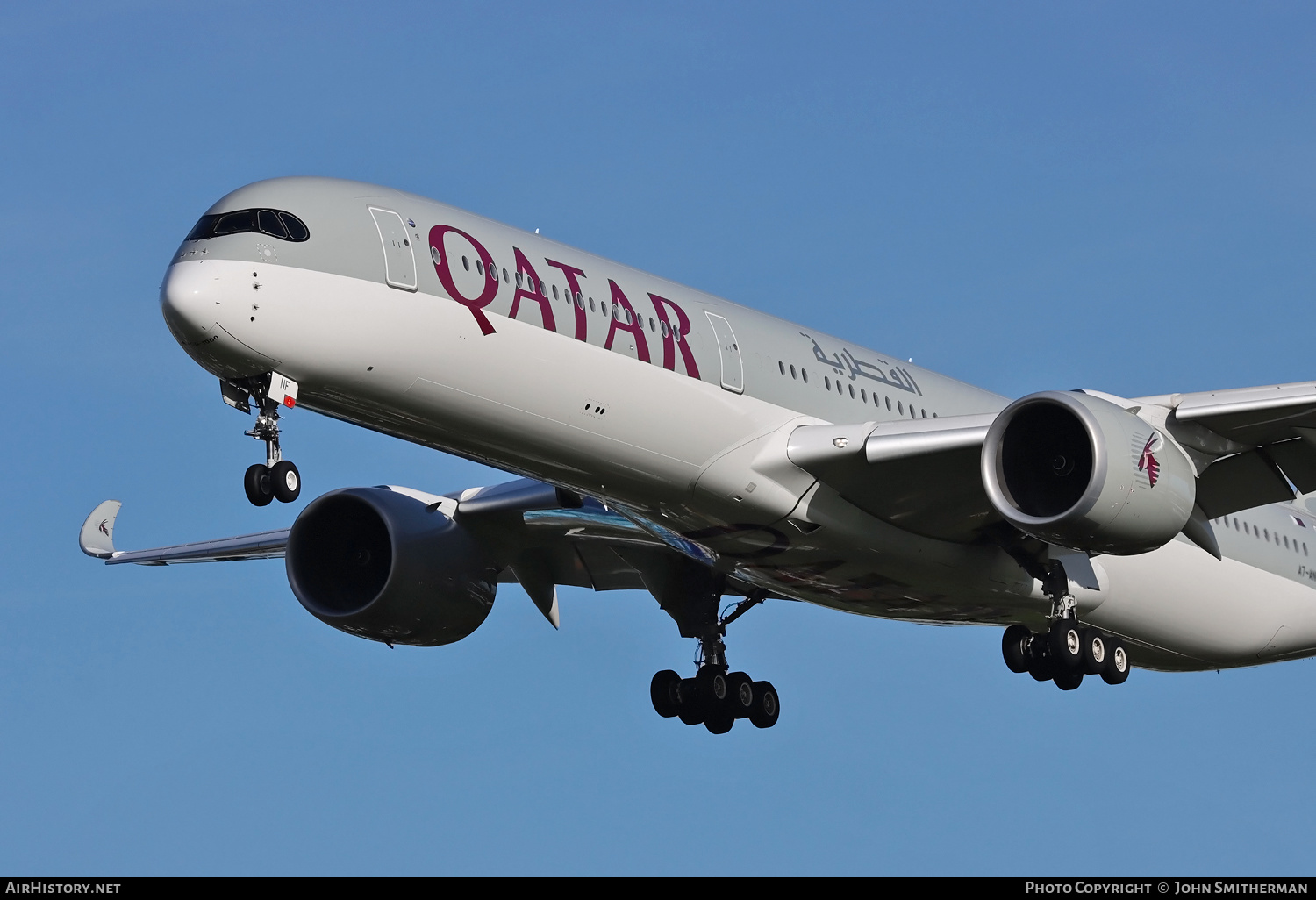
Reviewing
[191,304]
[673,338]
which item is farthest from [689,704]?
[191,304]

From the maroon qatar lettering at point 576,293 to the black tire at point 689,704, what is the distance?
9.47m

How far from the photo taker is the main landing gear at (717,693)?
104ft

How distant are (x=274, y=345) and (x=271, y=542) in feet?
39.6

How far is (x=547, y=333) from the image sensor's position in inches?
946

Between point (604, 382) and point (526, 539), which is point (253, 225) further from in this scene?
point (526, 539)

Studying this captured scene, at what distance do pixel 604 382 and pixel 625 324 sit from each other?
935mm

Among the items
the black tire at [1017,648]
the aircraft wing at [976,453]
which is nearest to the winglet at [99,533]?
the aircraft wing at [976,453]

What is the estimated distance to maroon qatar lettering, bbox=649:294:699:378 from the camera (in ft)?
82.7

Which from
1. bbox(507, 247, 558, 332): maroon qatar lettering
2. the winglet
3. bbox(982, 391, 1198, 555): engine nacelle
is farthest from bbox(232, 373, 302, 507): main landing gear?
the winglet

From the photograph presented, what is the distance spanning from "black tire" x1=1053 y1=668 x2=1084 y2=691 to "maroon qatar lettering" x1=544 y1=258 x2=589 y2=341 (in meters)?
9.51

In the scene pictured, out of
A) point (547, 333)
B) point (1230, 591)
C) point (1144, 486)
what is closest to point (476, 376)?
point (547, 333)

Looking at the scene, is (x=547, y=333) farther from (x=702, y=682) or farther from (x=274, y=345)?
(x=702, y=682)

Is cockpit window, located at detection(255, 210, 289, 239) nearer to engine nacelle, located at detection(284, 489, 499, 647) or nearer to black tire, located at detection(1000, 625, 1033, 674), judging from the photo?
engine nacelle, located at detection(284, 489, 499, 647)

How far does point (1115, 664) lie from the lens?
98.6ft
